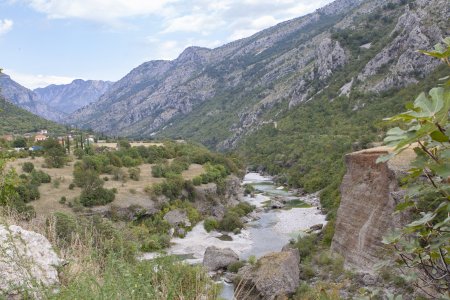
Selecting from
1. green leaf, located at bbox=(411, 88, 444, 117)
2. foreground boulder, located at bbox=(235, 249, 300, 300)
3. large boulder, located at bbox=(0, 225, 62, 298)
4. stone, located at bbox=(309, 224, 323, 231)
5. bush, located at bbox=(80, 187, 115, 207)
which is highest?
green leaf, located at bbox=(411, 88, 444, 117)

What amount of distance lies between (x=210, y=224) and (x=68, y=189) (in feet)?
48.0

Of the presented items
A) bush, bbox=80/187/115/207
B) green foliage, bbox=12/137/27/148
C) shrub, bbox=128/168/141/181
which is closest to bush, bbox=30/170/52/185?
bush, bbox=80/187/115/207

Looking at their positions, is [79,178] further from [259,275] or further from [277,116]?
[277,116]

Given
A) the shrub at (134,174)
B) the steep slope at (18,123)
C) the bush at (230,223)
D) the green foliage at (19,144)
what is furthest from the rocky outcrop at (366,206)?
the steep slope at (18,123)

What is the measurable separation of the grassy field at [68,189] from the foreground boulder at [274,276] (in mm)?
17817

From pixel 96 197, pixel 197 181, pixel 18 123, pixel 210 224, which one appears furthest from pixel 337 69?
pixel 18 123

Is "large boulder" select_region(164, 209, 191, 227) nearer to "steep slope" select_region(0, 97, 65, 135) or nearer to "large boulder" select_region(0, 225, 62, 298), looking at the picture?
"large boulder" select_region(0, 225, 62, 298)

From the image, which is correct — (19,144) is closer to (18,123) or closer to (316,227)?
(18,123)

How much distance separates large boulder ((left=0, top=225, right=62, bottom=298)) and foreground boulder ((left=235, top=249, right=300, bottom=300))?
15.5 m

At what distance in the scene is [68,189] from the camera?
38.2 metres

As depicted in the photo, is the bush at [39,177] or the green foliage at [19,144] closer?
the bush at [39,177]

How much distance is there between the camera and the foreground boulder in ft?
67.0

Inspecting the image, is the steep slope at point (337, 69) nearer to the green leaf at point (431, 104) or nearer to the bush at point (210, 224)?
the bush at point (210, 224)

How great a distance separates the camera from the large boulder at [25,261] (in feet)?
13.3
